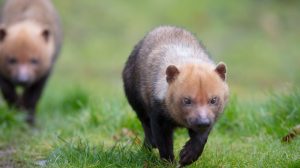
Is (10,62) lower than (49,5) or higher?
lower

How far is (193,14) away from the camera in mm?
19219

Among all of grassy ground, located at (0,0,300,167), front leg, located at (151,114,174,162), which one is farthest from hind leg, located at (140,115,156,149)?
front leg, located at (151,114,174,162)

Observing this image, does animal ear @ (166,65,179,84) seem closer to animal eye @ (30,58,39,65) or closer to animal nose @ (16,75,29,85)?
animal nose @ (16,75,29,85)

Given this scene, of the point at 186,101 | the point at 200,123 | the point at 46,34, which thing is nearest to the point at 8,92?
the point at 46,34

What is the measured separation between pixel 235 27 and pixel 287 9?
2.03 metres

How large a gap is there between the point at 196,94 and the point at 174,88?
0.28m

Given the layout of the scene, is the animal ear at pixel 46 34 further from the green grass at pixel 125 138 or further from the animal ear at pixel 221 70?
the animal ear at pixel 221 70

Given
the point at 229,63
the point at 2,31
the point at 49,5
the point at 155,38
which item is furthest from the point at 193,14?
the point at 155,38

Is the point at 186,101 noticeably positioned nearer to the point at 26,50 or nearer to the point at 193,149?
the point at 193,149

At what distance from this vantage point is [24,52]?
10906 millimetres

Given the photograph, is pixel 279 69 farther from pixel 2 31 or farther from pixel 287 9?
pixel 2 31

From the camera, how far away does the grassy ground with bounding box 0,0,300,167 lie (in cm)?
694

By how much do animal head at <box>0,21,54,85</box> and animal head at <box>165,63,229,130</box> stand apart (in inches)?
189

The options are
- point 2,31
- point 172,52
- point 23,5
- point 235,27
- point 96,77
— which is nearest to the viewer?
point 172,52
